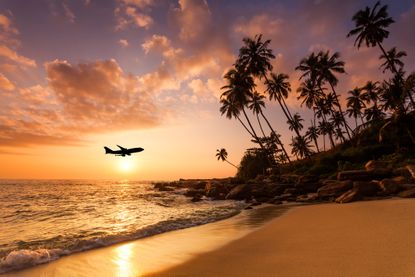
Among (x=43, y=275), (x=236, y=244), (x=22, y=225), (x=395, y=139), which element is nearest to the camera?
(x=43, y=275)

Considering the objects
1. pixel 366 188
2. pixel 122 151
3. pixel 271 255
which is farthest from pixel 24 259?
pixel 366 188

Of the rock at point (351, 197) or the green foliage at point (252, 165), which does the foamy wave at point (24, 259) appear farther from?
the green foliage at point (252, 165)

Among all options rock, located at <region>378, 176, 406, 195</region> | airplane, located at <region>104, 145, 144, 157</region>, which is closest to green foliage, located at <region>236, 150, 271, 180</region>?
rock, located at <region>378, 176, 406, 195</region>

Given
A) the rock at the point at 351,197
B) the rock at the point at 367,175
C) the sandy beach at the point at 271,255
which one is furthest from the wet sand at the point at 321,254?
the rock at the point at 367,175

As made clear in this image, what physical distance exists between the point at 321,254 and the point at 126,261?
177 inches

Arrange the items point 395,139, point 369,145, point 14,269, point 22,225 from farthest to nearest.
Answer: point 369,145 → point 395,139 → point 22,225 → point 14,269

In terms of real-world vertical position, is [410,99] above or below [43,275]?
above

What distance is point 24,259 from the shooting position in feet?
23.4

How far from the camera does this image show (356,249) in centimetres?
603

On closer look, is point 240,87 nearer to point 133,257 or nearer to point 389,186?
point 389,186

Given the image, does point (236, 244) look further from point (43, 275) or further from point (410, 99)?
point (410, 99)

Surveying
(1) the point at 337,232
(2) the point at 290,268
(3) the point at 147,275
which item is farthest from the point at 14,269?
(1) the point at 337,232

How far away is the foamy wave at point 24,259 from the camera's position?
6845 mm

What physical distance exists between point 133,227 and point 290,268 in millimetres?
8661
